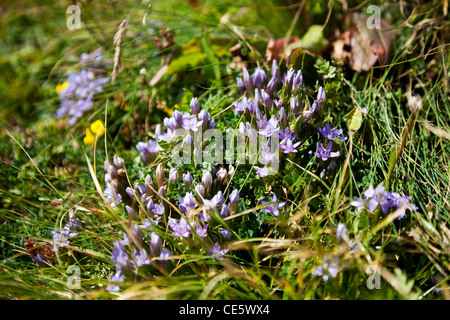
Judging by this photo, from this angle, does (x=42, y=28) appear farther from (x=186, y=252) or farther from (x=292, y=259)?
(x=292, y=259)

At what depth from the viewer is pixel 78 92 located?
2.89 m

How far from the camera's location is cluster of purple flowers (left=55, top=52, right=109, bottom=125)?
2.81 metres

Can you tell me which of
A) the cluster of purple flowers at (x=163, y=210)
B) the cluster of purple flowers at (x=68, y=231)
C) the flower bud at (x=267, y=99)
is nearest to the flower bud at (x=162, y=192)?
the cluster of purple flowers at (x=163, y=210)

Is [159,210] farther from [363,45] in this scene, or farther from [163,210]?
[363,45]

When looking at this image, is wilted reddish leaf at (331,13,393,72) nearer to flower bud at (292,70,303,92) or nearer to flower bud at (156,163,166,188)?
flower bud at (292,70,303,92)

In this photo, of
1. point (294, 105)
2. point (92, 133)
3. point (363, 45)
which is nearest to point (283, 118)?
point (294, 105)

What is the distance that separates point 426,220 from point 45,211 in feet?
6.11

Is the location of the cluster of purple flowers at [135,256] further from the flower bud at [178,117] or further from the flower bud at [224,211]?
the flower bud at [178,117]

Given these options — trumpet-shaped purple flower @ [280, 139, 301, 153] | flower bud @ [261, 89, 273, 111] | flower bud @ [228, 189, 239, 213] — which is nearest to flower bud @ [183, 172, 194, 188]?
flower bud @ [228, 189, 239, 213]

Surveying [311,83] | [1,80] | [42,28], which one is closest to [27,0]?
[42,28]

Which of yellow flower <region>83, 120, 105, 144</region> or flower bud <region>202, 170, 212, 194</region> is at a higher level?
yellow flower <region>83, 120, 105, 144</region>

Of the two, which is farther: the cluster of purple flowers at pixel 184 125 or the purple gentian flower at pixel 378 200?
the cluster of purple flowers at pixel 184 125

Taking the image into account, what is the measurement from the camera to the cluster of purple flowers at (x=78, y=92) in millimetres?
2811

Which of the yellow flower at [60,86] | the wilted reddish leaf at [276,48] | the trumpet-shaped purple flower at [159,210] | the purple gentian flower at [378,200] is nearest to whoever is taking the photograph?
the purple gentian flower at [378,200]
